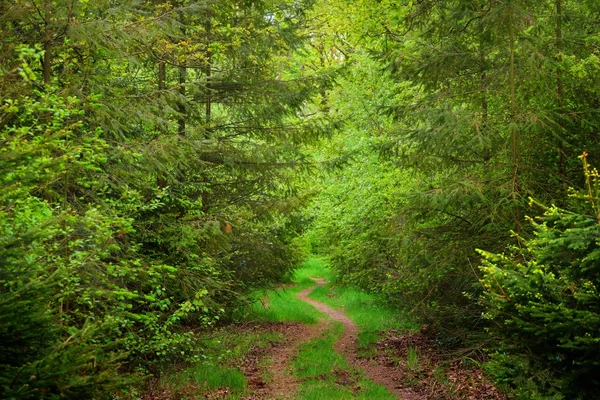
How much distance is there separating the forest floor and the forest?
0.10 metres

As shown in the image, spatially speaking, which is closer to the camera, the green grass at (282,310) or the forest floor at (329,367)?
the forest floor at (329,367)

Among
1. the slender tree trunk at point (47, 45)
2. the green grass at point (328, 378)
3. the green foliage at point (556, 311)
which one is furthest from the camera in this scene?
the green grass at point (328, 378)

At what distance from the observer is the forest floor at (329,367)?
28.9ft

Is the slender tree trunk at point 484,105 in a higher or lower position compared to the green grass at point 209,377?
higher

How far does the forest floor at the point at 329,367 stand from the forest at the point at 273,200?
97 mm

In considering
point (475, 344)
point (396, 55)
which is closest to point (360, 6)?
point (396, 55)

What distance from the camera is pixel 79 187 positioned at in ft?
26.0

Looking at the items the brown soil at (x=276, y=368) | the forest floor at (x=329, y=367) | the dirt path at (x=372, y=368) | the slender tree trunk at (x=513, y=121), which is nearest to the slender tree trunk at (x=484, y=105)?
the slender tree trunk at (x=513, y=121)

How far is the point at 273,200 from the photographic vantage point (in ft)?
47.5

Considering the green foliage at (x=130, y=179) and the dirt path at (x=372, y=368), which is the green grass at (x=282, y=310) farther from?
the green foliage at (x=130, y=179)

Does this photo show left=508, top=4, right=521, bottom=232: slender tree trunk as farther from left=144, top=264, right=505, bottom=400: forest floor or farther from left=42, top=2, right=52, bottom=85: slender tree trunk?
left=42, top=2, right=52, bottom=85: slender tree trunk

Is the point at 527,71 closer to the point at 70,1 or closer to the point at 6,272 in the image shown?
the point at 70,1

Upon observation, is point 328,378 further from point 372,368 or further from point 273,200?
point 273,200

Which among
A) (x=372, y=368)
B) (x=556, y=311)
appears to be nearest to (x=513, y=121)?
(x=556, y=311)
